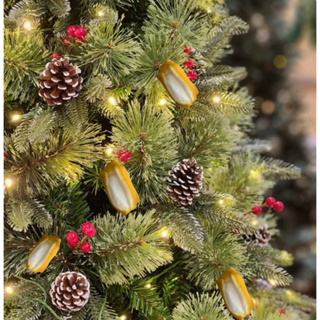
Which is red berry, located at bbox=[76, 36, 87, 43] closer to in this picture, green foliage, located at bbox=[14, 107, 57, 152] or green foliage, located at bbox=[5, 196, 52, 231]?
green foliage, located at bbox=[14, 107, 57, 152]

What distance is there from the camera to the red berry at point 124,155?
0.51 metres

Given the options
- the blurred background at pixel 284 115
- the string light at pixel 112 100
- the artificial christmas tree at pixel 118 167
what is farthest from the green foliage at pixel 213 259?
the blurred background at pixel 284 115

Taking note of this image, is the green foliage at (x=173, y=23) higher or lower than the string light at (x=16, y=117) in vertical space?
lower

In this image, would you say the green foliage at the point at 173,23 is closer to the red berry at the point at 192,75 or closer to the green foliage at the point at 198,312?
the red berry at the point at 192,75

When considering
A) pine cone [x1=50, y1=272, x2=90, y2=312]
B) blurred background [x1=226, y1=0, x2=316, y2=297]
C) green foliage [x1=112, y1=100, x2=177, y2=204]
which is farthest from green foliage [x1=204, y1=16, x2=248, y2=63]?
blurred background [x1=226, y1=0, x2=316, y2=297]

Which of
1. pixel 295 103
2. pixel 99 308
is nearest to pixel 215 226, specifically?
pixel 99 308

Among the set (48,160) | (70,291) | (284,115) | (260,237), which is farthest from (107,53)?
(284,115)

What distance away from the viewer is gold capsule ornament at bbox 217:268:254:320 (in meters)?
0.51

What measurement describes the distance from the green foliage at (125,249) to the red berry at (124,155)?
7 cm

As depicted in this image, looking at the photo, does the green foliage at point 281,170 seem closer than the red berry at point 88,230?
No

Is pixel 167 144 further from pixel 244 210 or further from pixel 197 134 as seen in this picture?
pixel 244 210

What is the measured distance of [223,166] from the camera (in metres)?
0.63

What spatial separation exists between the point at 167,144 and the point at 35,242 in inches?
7.8

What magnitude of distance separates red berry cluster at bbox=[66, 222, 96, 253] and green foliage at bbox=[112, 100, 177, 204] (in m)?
0.09
